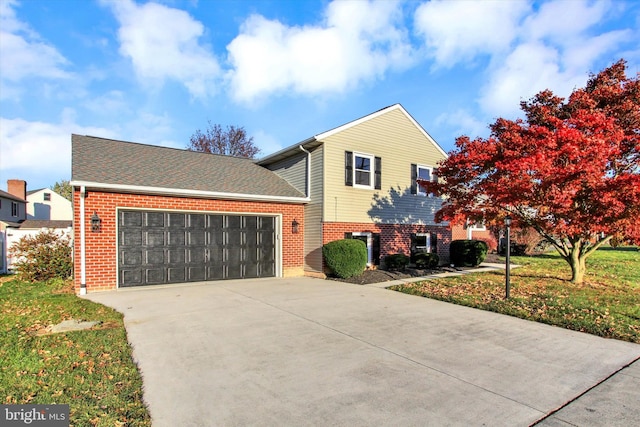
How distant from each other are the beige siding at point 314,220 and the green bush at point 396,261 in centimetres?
293

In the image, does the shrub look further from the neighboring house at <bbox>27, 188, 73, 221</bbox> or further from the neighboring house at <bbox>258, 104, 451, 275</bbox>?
the neighboring house at <bbox>27, 188, 73, 221</bbox>

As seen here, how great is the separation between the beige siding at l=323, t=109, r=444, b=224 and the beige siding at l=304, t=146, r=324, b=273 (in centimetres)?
29

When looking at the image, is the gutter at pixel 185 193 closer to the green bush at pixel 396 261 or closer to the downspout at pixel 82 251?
the downspout at pixel 82 251

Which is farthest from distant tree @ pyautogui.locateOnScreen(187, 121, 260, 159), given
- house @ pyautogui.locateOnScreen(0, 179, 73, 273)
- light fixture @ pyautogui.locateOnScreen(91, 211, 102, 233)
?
light fixture @ pyautogui.locateOnScreen(91, 211, 102, 233)

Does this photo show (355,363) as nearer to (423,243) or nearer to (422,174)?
Result: (423,243)

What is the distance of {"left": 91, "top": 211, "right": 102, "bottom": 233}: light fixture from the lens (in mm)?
9242

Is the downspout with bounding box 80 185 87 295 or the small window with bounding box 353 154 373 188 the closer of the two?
the downspout with bounding box 80 185 87 295

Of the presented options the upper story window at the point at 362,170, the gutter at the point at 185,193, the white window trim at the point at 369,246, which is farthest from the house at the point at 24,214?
the white window trim at the point at 369,246

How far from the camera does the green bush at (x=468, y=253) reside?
15039 millimetres

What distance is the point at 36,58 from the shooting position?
1072 centimetres

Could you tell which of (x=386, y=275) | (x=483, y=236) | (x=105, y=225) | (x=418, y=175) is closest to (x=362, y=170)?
(x=418, y=175)

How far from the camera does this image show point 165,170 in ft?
→ 37.7

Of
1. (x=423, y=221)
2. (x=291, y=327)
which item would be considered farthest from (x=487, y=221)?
(x=291, y=327)

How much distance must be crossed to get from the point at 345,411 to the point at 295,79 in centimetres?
1423
